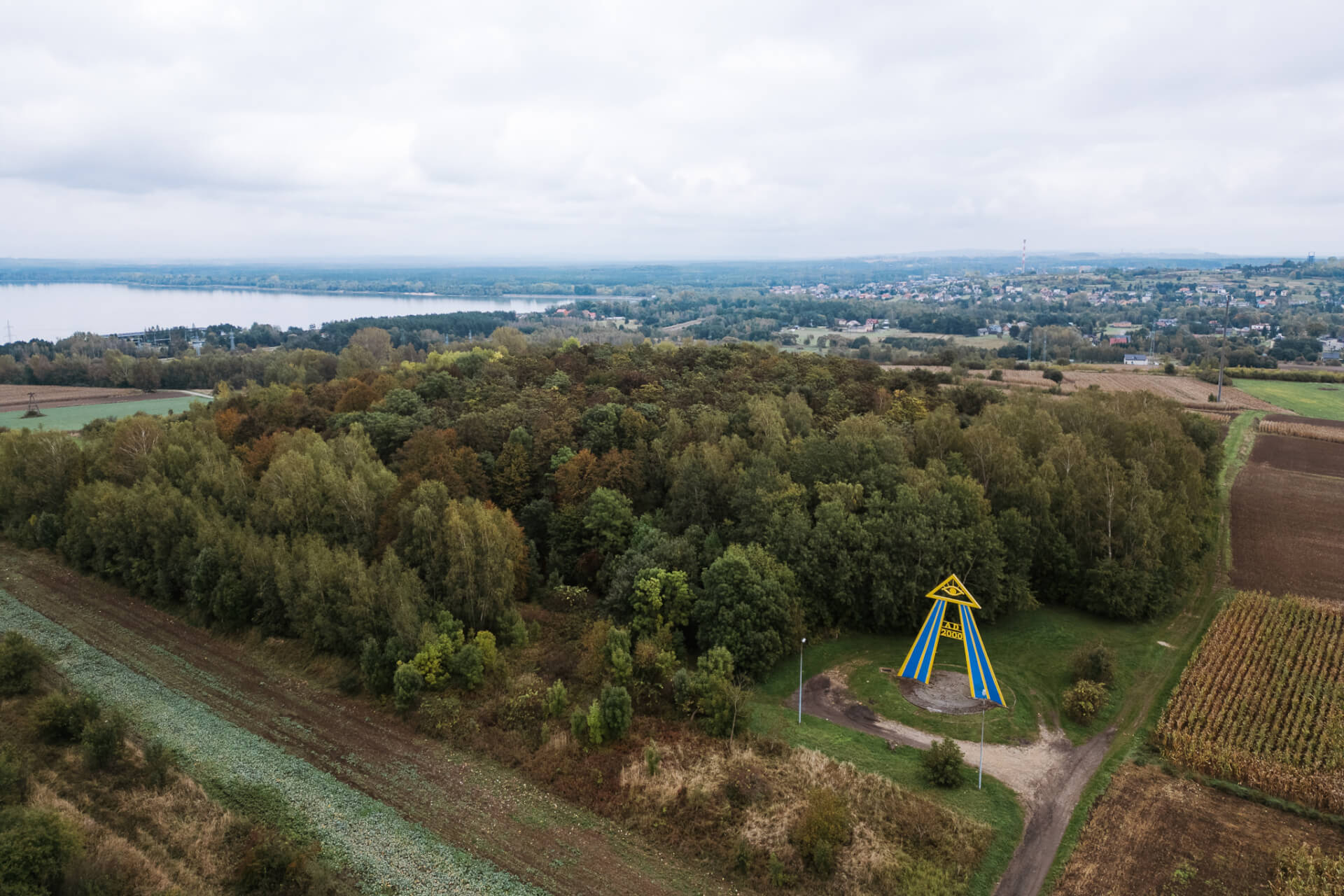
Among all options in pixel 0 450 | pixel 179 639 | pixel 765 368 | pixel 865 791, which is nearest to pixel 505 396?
pixel 765 368

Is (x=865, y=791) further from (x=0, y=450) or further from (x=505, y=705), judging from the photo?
(x=0, y=450)

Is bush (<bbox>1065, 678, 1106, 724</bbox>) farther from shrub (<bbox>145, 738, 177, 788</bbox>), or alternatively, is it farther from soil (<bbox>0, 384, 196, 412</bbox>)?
soil (<bbox>0, 384, 196, 412</bbox>)

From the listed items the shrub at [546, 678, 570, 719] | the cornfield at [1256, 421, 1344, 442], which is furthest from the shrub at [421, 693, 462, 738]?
the cornfield at [1256, 421, 1344, 442]

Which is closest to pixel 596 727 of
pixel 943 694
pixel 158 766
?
pixel 943 694

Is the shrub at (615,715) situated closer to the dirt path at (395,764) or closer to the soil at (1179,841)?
the dirt path at (395,764)

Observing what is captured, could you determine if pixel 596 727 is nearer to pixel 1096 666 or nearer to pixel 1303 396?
pixel 1096 666

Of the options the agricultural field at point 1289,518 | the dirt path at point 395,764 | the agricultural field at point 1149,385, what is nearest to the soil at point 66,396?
the dirt path at point 395,764

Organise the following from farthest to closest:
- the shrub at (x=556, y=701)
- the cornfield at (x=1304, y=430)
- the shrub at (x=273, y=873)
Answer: the cornfield at (x=1304, y=430), the shrub at (x=556, y=701), the shrub at (x=273, y=873)
